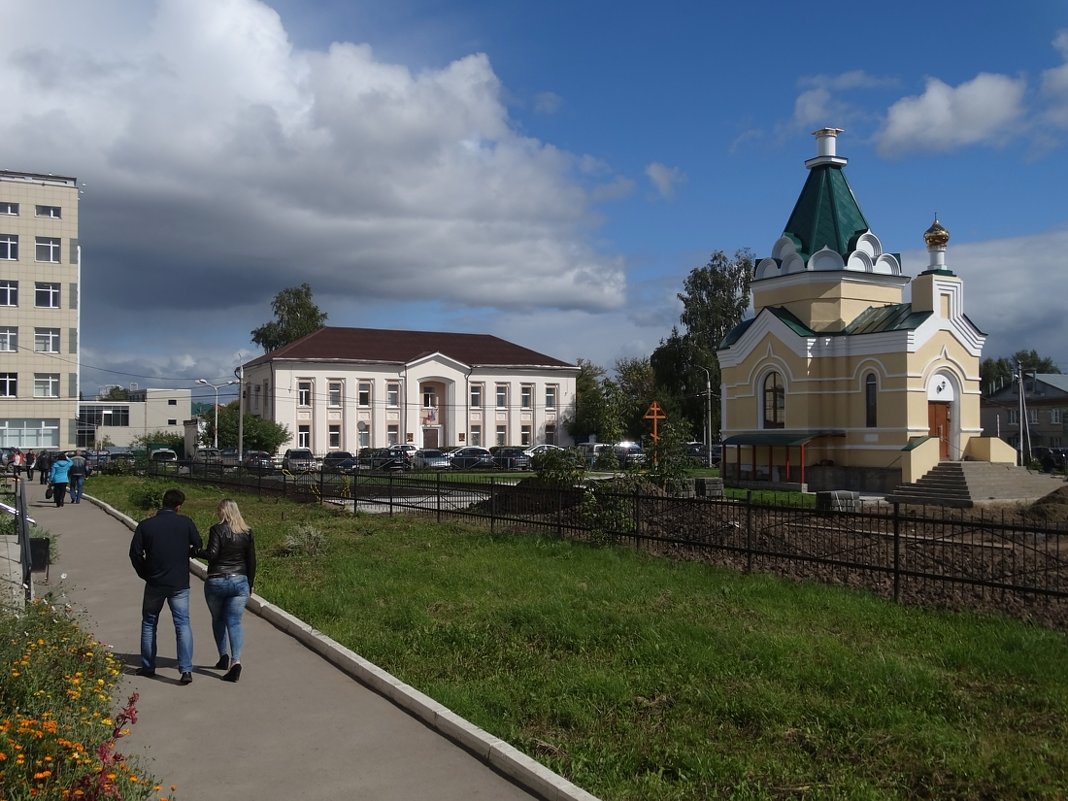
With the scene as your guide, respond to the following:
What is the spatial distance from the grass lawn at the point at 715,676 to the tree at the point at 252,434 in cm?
4997

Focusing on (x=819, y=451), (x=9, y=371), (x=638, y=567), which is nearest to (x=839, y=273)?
(x=819, y=451)

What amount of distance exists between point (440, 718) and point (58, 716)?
2.32 m

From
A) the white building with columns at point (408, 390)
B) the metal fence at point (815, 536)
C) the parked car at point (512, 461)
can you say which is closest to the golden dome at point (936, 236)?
the metal fence at point (815, 536)

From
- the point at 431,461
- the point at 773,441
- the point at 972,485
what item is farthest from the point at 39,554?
the point at 431,461

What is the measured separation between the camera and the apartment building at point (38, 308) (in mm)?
54344

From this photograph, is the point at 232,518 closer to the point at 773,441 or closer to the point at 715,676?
the point at 715,676

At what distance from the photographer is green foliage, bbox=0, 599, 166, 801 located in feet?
14.0

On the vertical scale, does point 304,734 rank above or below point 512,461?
below

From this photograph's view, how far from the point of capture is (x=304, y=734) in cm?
636

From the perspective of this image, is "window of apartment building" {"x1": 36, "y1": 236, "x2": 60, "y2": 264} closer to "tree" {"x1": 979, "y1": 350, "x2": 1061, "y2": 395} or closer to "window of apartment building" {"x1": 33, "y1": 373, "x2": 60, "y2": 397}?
"window of apartment building" {"x1": 33, "y1": 373, "x2": 60, "y2": 397}

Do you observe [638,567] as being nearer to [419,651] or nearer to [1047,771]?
[419,651]

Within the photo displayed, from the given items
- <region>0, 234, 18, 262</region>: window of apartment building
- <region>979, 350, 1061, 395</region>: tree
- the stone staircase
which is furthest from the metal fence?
<region>979, 350, 1061, 395</region>: tree

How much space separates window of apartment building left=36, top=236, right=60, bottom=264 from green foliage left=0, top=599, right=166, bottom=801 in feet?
176

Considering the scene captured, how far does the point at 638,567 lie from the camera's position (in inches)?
473
